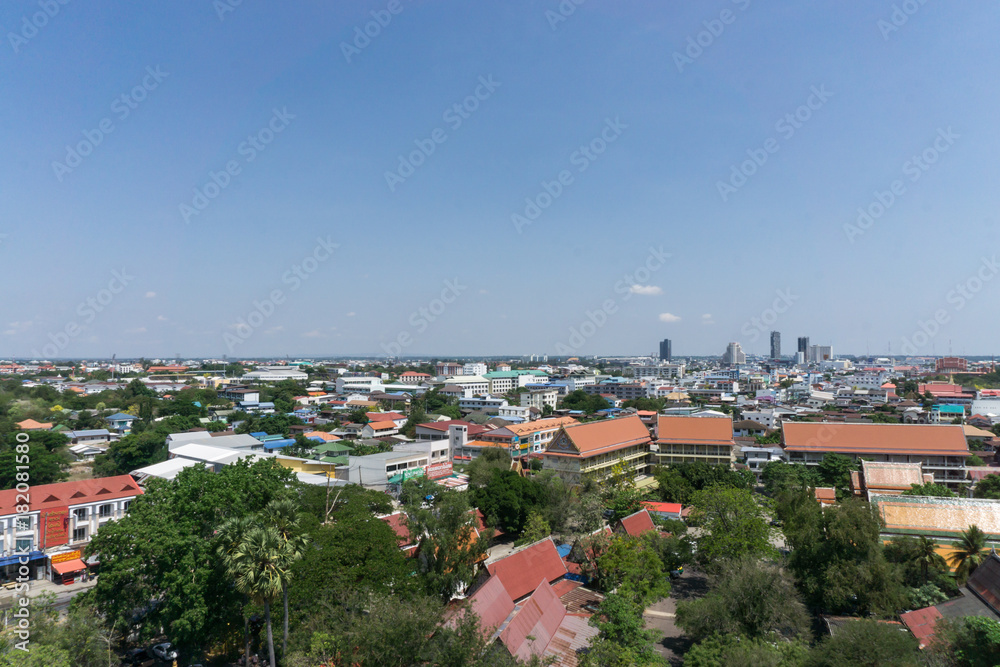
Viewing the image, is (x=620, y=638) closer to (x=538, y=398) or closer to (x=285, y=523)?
(x=285, y=523)

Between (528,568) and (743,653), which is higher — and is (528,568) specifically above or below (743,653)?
below

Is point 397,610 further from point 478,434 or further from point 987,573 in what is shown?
point 478,434

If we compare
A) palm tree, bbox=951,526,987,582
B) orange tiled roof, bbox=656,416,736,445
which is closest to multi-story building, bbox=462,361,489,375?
orange tiled roof, bbox=656,416,736,445

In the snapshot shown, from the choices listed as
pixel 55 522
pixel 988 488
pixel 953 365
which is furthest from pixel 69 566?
pixel 953 365

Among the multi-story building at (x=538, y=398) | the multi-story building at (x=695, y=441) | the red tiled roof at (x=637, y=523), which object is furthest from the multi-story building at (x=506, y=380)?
the red tiled roof at (x=637, y=523)

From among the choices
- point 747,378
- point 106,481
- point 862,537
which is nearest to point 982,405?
point 747,378
